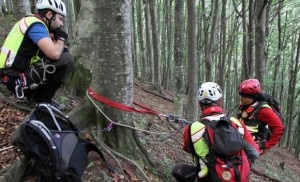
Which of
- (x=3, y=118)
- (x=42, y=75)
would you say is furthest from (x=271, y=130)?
(x=3, y=118)

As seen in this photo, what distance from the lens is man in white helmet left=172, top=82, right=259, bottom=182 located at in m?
4.38

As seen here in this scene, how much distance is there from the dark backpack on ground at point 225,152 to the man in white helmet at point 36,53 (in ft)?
5.77

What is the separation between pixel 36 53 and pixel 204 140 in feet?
6.88

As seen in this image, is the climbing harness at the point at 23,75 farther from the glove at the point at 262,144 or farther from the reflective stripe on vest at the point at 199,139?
the glove at the point at 262,144

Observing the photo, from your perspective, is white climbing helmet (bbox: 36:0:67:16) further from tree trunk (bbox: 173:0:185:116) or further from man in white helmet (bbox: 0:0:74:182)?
tree trunk (bbox: 173:0:185:116)

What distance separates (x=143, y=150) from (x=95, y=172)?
0.97 metres

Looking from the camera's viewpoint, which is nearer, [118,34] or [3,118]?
[118,34]

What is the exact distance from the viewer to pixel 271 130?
19.5ft

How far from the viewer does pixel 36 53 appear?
397cm

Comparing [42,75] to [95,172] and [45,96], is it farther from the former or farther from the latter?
[95,172]

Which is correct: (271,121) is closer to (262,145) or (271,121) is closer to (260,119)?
(260,119)

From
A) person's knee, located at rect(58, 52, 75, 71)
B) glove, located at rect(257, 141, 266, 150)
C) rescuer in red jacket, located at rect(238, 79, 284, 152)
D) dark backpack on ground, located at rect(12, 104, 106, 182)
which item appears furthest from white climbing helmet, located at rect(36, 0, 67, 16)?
glove, located at rect(257, 141, 266, 150)

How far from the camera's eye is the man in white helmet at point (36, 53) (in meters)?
3.80

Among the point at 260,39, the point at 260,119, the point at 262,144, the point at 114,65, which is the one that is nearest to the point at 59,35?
the point at 114,65
